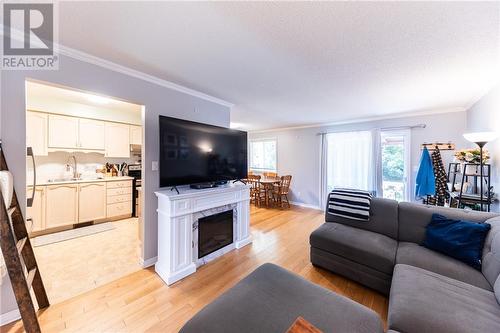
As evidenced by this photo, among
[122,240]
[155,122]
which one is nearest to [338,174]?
[155,122]

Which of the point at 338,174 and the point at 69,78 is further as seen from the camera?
the point at 338,174

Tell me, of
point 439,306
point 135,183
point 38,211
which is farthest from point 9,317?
point 439,306

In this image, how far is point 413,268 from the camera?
1617 millimetres

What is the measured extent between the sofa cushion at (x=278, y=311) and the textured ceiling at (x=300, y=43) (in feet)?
6.23

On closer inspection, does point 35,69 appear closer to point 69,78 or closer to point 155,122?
point 69,78

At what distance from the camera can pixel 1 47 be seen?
152 centimetres

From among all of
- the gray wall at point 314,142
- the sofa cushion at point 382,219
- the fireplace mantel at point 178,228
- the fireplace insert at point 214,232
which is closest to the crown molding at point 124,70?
the fireplace mantel at point 178,228

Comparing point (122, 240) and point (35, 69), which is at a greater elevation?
point (35, 69)

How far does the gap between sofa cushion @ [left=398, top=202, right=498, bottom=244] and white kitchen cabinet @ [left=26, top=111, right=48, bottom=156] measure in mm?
5587

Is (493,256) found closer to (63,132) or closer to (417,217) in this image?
(417,217)

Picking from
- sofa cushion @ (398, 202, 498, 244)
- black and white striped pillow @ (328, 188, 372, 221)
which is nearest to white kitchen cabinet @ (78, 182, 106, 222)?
black and white striped pillow @ (328, 188, 372, 221)

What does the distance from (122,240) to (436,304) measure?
12.5ft

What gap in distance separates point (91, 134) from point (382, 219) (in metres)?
5.24

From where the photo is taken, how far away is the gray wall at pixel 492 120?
7.57 feet
